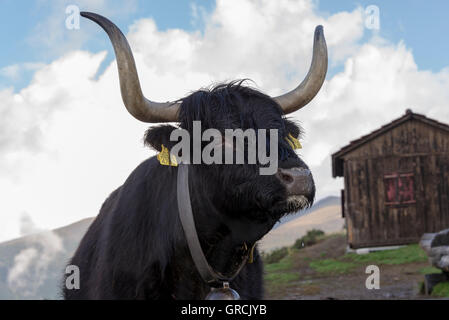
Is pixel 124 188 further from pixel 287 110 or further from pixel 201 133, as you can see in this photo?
pixel 287 110

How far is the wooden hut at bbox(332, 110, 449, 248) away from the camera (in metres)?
22.1

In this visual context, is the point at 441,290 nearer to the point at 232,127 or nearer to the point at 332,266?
the point at 232,127

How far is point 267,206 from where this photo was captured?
3.07 m

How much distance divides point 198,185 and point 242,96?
28.2 inches

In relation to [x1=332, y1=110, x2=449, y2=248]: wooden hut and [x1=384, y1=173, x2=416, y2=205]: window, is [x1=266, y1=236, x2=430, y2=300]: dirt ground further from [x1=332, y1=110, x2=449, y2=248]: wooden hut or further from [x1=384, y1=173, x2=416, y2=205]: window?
[x1=384, y1=173, x2=416, y2=205]: window

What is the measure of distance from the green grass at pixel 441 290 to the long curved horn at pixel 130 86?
8.57m

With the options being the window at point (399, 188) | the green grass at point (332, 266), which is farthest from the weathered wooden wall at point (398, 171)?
the green grass at point (332, 266)

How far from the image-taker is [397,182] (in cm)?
2230

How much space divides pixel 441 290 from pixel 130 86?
9226 mm

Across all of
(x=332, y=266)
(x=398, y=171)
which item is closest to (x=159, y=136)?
(x=332, y=266)
